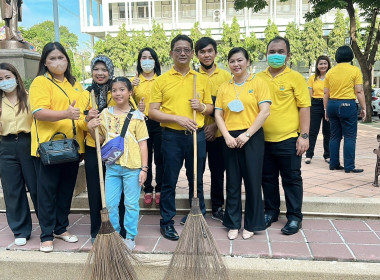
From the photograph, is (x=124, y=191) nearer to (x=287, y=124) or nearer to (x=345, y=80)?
(x=287, y=124)

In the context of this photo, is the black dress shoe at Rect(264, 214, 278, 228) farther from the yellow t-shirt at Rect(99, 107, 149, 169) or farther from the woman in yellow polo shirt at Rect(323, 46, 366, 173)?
the woman in yellow polo shirt at Rect(323, 46, 366, 173)

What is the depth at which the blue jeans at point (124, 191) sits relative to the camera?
3227mm

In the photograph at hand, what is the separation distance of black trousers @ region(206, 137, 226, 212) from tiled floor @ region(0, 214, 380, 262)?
22cm

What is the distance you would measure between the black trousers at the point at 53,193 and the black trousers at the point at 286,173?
183 centimetres

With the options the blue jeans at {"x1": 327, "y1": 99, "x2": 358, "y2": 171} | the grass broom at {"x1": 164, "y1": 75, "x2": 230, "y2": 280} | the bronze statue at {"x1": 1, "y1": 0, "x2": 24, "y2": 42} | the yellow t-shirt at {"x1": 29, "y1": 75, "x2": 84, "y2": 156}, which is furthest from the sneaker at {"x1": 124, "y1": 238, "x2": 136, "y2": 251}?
the bronze statue at {"x1": 1, "y1": 0, "x2": 24, "y2": 42}

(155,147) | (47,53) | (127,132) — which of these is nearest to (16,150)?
(47,53)

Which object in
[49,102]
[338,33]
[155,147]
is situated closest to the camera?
[49,102]

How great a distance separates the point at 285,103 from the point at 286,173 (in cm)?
66

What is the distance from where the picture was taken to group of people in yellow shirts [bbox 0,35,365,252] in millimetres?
3227

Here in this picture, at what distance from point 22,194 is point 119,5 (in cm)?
3904

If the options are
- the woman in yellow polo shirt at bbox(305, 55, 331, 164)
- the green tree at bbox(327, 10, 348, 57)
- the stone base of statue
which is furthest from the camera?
the green tree at bbox(327, 10, 348, 57)

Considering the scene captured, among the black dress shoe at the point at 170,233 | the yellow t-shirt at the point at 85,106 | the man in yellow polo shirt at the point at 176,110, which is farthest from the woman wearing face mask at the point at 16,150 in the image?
the black dress shoe at the point at 170,233

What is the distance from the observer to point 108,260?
9.02 ft

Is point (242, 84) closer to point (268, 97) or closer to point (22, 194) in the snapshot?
point (268, 97)
